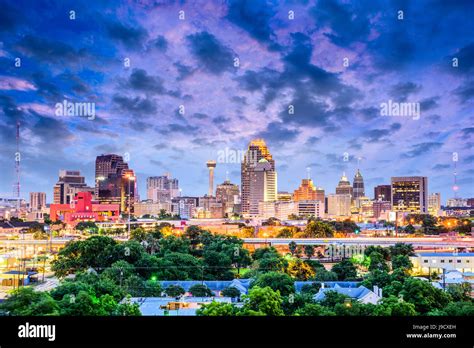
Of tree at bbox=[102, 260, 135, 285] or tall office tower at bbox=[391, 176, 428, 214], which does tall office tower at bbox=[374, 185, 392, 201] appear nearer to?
tall office tower at bbox=[391, 176, 428, 214]

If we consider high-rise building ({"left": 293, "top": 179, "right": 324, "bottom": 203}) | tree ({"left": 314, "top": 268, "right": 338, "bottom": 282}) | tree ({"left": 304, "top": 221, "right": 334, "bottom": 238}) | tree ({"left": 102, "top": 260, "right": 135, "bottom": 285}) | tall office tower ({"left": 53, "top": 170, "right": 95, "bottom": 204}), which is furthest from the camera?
high-rise building ({"left": 293, "top": 179, "right": 324, "bottom": 203})

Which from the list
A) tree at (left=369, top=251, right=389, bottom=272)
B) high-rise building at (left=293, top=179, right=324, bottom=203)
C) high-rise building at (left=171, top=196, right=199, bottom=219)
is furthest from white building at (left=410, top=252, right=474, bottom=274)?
high-rise building at (left=293, top=179, right=324, bottom=203)

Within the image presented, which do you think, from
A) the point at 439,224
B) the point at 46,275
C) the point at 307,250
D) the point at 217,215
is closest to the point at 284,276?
the point at 46,275


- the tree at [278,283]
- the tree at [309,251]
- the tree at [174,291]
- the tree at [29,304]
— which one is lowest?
the tree at [309,251]

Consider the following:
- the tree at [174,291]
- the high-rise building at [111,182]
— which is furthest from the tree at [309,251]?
the high-rise building at [111,182]

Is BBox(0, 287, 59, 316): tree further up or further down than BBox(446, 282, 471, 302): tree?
further up

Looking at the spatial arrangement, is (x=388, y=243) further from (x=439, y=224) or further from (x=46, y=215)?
(x=46, y=215)

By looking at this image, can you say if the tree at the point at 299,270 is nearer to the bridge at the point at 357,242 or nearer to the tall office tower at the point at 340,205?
the bridge at the point at 357,242
